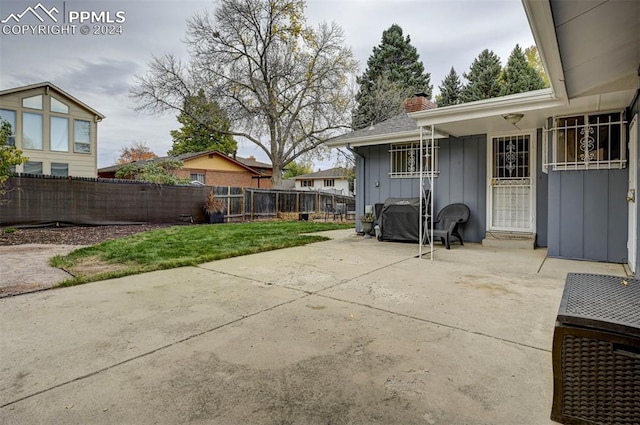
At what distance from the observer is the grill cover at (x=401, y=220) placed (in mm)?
7348

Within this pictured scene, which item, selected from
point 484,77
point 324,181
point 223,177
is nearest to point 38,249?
point 223,177

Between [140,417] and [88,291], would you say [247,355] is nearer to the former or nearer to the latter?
[140,417]

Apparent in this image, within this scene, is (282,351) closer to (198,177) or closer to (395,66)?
(198,177)

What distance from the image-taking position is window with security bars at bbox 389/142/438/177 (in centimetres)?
822

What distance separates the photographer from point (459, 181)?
25.1 feet

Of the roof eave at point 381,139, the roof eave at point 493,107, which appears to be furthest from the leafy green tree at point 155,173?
the roof eave at point 493,107

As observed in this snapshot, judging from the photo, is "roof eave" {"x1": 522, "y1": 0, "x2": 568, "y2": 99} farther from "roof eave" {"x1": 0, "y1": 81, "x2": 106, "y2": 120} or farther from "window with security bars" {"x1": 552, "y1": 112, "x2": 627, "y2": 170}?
"roof eave" {"x1": 0, "y1": 81, "x2": 106, "y2": 120}

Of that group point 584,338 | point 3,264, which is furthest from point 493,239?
point 3,264

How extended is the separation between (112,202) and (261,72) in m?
11.1

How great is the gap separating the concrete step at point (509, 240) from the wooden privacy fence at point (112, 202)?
31.7ft

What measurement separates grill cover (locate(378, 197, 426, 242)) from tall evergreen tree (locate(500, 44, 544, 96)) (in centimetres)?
1857

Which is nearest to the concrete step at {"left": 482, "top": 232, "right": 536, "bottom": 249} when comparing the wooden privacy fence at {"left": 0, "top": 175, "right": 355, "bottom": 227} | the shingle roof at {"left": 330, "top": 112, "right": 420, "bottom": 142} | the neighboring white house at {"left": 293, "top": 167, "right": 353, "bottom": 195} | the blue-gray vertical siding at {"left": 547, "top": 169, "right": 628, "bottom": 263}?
the blue-gray vertical siding at {"left": 547, "top": 169, "right": 628, "bottom": 263}

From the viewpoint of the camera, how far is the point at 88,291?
3.78 m

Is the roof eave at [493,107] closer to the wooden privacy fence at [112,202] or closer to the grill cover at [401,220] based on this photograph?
the grill cover at [401,220]
